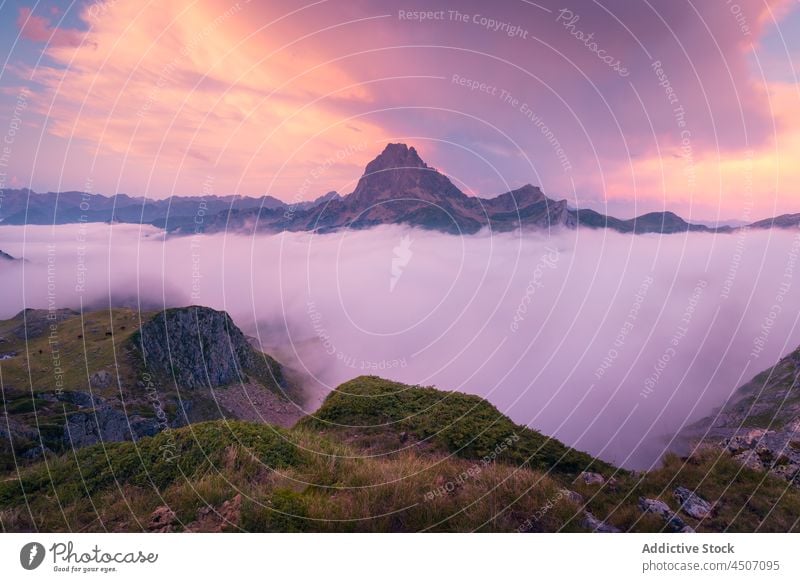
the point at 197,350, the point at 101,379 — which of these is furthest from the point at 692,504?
the point at 197,350

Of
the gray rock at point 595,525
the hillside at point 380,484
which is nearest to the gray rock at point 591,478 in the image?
the hillside at point 380,484

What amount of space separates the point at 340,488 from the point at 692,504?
9.45 metres

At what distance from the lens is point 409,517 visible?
10.0m

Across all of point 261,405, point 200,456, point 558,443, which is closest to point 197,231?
point 200,456

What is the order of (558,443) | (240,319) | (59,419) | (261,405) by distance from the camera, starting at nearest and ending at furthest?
(558,443), (59,419), (261,405), (240,319)

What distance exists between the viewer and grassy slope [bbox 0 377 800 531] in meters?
9.99

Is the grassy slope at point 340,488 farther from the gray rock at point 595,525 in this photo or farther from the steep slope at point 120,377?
the steep slope at point 120,377

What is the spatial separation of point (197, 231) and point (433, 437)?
36.2 ft

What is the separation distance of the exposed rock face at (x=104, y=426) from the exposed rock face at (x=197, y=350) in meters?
23.2
